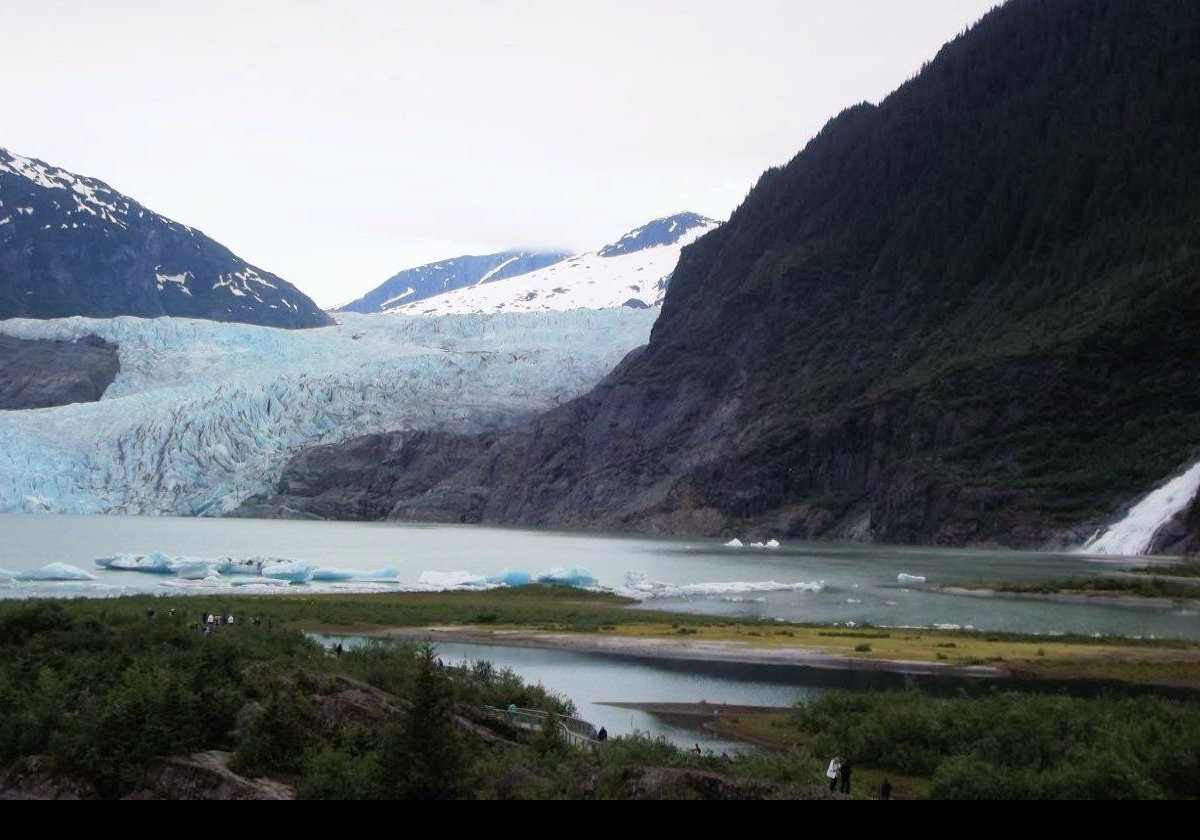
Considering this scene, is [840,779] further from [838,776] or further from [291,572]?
[291,572]

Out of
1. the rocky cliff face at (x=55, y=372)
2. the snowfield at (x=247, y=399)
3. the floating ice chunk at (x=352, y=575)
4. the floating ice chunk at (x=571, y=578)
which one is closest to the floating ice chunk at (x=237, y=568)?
the floating ice chunk at (x=352, y=575)

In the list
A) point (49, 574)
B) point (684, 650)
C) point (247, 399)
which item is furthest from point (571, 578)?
point (247, 399)

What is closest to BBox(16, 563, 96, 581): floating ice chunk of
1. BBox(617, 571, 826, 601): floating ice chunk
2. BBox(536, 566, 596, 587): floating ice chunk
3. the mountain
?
BBox(536, 566, 596, 587): floating ice chunk

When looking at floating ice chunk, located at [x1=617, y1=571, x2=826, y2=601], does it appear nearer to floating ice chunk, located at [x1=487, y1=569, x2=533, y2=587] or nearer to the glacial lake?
the glacial lake

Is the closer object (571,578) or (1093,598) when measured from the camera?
(1093,598)

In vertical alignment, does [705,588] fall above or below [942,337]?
below

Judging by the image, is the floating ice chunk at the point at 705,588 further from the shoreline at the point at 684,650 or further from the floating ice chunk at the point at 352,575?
the shoreline at the point at 684,650

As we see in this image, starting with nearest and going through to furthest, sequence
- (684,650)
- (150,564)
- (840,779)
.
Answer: (840,779), (684,650), (150,564)

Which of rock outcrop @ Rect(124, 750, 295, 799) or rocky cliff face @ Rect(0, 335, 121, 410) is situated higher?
rocky cliff face @ Rect(0, 335, 121, 410)
